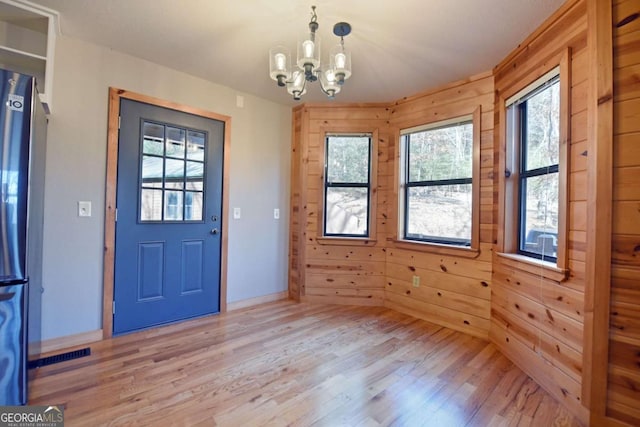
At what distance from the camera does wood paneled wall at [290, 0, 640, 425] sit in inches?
56.3

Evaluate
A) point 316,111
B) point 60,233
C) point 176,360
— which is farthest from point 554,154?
point 60,233

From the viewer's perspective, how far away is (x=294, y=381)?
1858 millimetres

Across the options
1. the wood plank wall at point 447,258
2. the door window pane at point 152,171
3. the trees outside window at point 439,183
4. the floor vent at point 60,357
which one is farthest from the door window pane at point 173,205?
the trees outside window at point 439,183

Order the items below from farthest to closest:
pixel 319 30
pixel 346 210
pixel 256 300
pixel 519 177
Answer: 1. pixel 346 210
2. pixel 256 300
3. pixel 519 177
4. pixel 319 30

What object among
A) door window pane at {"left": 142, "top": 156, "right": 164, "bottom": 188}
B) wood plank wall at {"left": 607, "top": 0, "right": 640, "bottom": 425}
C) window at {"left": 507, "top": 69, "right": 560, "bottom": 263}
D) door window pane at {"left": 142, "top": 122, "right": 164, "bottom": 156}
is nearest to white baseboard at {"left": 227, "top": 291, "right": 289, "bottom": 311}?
door window pane at {"left": 142, "top": 156, "right": 164, "bottom": 188}

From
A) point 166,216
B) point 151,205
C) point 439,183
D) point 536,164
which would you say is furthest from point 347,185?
point 151,205

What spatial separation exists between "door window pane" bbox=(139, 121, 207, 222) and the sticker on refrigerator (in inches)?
42.4

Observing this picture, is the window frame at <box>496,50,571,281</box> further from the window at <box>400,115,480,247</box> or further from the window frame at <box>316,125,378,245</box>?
the window frame at <box>316,125,378,245</box>

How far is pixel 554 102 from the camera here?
1953mm

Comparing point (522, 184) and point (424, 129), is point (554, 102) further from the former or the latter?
point (424, 129)

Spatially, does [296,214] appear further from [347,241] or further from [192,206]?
[192,206]

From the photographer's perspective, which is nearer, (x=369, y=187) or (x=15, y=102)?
(x=15, y=102)

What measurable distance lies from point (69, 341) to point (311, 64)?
2.74 meters

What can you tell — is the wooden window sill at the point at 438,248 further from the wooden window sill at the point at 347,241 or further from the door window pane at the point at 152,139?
the door window pane at the point at 152,139
